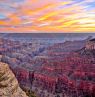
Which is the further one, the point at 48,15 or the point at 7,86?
the point at 48,15

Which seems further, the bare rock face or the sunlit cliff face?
the sunlit cliff face

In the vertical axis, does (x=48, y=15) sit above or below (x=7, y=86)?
above

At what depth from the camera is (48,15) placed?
8391 mm

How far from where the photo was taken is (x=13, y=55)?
10633mm

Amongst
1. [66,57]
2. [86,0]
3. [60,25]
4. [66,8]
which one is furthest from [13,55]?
[86,0]

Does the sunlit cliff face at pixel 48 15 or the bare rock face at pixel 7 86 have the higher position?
the sunlit cliff face at pixel 48 15

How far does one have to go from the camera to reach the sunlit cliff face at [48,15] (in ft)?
24.7

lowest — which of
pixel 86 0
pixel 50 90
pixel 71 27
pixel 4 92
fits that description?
pixel 50 90

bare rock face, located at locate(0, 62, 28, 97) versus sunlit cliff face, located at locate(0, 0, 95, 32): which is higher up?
sunlit cliff face, located at locate(0, 0, 95, 32)

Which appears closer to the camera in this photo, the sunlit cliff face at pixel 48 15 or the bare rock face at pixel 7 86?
the bare rock face at pixel 7 86

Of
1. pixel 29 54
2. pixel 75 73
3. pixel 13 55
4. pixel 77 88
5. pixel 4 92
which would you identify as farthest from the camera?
pixel 29 54

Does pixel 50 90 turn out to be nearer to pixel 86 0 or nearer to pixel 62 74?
pixel 62 74

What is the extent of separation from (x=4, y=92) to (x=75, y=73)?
466 centimetres

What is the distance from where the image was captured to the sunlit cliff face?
753 cm
